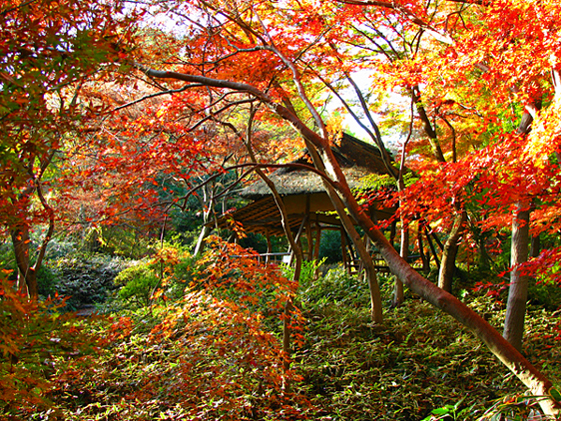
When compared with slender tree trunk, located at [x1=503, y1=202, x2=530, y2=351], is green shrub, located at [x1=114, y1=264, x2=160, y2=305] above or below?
below

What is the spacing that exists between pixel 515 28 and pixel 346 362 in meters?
3.99

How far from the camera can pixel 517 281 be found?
4.89 meters

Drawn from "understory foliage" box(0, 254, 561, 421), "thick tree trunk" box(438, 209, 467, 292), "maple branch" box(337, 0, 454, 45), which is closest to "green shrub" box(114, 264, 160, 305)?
"understory foliage" box(0, 254, 561, 421)

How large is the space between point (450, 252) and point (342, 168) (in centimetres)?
297

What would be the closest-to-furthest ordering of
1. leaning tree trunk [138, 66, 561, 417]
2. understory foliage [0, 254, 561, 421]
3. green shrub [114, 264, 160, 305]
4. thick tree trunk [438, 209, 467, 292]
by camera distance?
leaning tree trunk [138, 66, 561, 417], understory foliage [0, 254, 561, 421], thick tree trunk [438, 209, 467, 292], green shrub [114, 264, 160, 305]

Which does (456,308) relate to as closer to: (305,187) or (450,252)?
(450,252)

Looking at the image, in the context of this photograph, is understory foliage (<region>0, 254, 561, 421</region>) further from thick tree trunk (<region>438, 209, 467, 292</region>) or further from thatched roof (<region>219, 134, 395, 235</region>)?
thatched roof (<region>219, 134, 395, 235</region>)

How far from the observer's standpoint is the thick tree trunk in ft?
23.4

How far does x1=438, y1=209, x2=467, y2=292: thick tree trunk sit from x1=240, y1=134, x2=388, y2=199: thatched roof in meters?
2.05

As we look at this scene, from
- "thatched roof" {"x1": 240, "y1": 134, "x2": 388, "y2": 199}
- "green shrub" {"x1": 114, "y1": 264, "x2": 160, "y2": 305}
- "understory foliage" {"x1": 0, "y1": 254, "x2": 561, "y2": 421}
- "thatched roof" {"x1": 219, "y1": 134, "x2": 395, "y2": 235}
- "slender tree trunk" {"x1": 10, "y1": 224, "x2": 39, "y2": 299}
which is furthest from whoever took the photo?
"green shrub" {"x1": 114, "y1": 264, "x2": 160, "y2": 305}

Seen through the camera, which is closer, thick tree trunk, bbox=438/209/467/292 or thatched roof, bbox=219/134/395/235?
thick tree trunk, bbox=438/209/467/292

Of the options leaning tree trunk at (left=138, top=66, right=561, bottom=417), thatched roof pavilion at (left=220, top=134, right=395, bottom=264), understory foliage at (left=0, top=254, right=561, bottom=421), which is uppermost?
thatched roof pavilion at (left=220, top=134, right=395, bottom=264)

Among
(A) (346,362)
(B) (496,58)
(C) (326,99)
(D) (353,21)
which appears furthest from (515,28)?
(C) (326,99)

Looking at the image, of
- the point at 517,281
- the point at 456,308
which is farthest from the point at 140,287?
the point at 456,308
